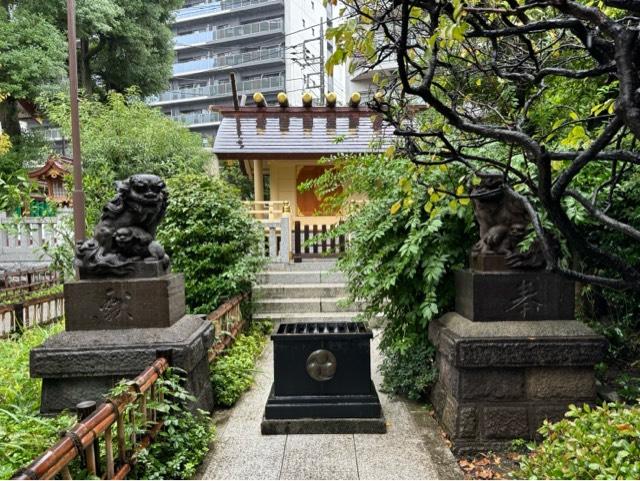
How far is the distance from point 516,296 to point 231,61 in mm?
42195

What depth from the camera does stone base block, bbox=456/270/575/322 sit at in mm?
3715

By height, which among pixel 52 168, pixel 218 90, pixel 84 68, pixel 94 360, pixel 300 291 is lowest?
pixel 300 291

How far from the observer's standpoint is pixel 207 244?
7.64m

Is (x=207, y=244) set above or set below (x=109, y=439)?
above

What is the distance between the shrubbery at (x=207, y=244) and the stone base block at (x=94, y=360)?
385cm

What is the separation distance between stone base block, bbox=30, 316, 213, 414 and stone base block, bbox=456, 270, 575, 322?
2.46 m

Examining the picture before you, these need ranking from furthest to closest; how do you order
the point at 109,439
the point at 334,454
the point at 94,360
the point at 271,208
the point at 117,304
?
the point at 271,208
the point at 117,304
the point at 334,454
the point at 94,360
the point at 109,439

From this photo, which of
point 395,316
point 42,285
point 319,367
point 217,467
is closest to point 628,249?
point 395,316

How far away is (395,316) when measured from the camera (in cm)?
509

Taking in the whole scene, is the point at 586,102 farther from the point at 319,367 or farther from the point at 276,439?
the point at 276,439

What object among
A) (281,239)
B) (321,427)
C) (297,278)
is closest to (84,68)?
(281,239)

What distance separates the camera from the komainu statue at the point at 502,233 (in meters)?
3.71

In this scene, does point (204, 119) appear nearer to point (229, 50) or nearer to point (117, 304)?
point (229, 50)

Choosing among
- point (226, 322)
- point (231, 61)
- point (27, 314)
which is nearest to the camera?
point (226, 322)
